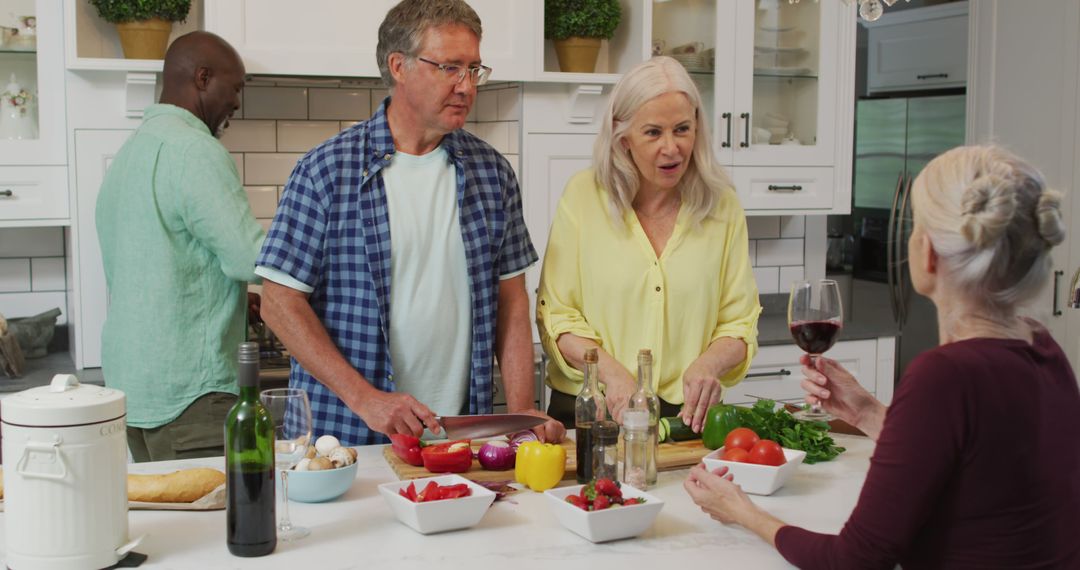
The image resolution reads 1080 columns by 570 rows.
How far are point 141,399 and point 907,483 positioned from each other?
2020 mm

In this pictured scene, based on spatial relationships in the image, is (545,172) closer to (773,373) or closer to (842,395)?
(773,373)

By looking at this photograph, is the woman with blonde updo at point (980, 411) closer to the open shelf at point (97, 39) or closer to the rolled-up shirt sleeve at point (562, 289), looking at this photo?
the rolled-up shirt sleeve at point (562, 289)

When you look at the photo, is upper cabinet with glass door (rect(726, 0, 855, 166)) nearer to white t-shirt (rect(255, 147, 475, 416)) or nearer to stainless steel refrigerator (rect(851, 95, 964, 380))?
stainless steel refrigerator (rect(851, 95, 964, 380))

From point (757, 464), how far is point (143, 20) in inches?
89.1

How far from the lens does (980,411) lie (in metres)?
1.41

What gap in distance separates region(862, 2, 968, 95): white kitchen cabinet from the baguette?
4852 millimetres

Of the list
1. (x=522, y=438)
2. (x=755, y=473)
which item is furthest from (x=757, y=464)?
(x=522, y=438)

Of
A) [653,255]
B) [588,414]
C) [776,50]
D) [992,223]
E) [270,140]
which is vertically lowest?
[588,414]

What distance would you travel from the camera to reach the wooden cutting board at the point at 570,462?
2.06m

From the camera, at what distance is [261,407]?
5.41 feet

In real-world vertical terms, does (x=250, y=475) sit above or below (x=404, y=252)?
below

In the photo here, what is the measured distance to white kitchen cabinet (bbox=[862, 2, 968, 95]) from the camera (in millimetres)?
5934

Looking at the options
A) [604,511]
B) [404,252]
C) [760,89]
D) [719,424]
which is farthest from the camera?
[760,89]

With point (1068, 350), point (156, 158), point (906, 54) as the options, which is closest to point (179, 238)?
point (156, 158)
